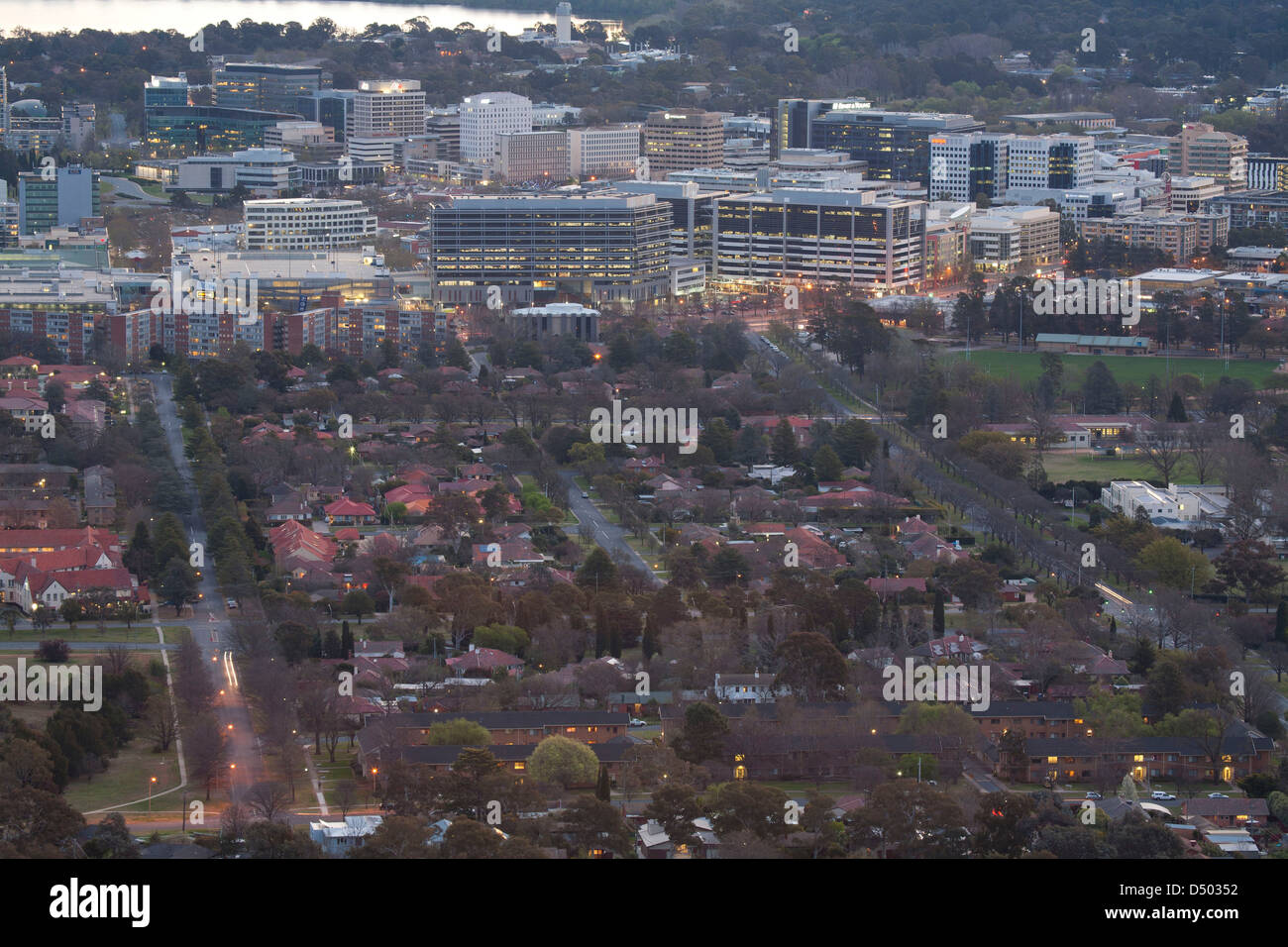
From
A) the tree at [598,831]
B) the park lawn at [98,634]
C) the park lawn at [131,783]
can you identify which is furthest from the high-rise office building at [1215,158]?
the tree at [598,831]

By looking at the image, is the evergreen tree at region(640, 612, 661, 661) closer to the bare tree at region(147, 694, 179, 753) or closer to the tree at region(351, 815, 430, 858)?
the bare tree at region(147, 694, 179, 753)

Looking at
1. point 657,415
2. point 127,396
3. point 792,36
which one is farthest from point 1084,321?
point 792,36

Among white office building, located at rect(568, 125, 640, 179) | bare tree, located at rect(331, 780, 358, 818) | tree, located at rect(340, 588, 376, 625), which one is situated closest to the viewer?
bare tree, located at rect(331, 780, 358, 818)

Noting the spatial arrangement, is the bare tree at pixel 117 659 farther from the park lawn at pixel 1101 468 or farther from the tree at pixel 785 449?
the park lawn at pixel 1101 468

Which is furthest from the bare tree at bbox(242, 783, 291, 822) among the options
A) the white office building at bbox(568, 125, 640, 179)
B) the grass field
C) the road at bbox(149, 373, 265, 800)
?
the white office building at bbox(568, 125, 640, 179)
